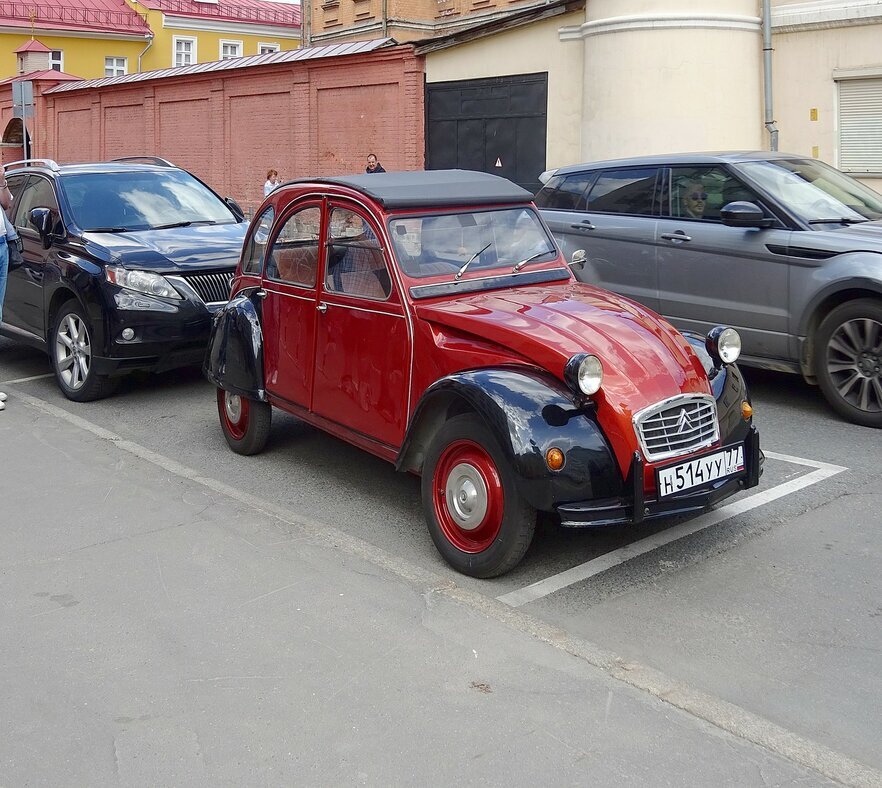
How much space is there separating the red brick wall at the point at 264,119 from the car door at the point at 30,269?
13197 millimetres

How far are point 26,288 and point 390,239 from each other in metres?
5.25

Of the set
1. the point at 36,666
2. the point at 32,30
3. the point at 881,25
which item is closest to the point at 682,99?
the point at 881,25

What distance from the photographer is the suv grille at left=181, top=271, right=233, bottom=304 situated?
8.76 meters

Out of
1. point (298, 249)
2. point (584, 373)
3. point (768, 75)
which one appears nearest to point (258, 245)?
point (298, 249)

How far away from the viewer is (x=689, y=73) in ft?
55.5

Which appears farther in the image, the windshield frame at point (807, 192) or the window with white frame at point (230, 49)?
the window with white frame at point (230, 49)

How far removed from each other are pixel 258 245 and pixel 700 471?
3365 mm

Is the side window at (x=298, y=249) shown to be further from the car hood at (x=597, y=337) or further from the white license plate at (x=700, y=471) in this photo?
the white license plate at (x=700, y=471)

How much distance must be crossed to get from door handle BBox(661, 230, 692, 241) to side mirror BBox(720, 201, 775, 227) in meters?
0.51

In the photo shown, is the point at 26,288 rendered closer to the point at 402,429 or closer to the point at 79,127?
the point at 402,429

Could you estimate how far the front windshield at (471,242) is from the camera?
228 inches

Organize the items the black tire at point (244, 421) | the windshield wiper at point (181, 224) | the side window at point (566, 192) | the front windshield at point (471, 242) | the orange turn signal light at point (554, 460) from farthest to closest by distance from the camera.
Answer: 1. the side window at point (566, 192)
2. the windshield wiper at point (181, 224)
3. the black tire at point (244, 421)
4. the front windshield at point (471, 242)
5. the orange turn signal light at point (554, 460)

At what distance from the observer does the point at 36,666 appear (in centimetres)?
415

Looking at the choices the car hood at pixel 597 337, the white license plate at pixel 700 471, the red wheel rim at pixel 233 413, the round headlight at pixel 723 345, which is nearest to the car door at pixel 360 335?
Answer: the car hood at pixel 597 337
